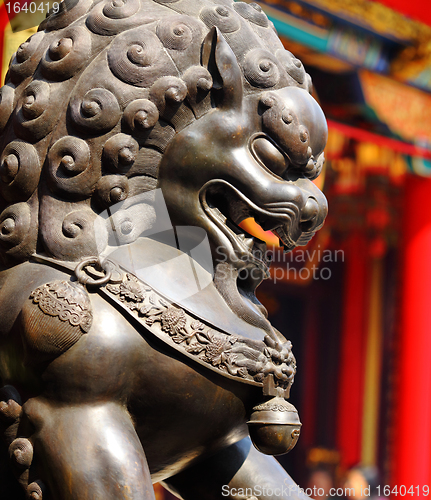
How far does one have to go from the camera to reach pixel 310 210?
3.72 ft

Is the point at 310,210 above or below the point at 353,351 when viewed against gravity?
above

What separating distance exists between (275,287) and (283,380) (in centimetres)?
462

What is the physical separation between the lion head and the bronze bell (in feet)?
0.46

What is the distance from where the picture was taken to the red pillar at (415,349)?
14.3ft

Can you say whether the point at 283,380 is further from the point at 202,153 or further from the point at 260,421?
the point at 202,153

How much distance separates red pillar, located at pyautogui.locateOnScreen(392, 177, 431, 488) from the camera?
14.3ft

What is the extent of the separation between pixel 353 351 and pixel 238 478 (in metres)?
4.44

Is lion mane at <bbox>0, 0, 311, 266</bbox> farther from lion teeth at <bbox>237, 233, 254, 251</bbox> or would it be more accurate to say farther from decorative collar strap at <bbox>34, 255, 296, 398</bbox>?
lion teeth at <bbox>237, 233, 254, 251</bbox>

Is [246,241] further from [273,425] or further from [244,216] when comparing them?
[273,425]

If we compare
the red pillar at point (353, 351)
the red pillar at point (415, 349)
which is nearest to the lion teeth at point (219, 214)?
the red pillar at point (415, 349)

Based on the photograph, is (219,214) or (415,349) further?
(415,349)

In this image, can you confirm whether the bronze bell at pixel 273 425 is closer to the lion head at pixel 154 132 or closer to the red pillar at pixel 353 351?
the lion head at pixel 154 132

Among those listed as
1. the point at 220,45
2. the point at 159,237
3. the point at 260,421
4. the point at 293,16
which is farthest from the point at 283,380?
the point at 293,16

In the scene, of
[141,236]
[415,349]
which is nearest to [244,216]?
[141,236]
